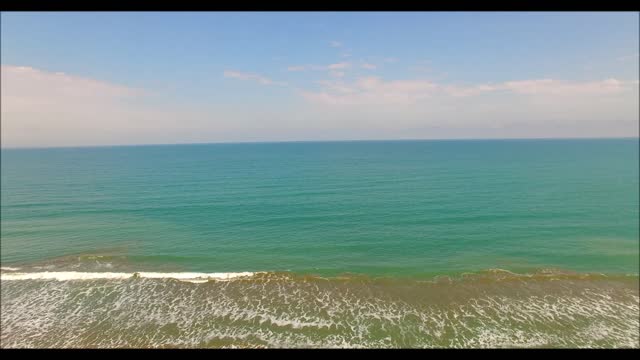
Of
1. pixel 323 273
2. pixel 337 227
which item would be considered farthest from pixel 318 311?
pixel 337 227

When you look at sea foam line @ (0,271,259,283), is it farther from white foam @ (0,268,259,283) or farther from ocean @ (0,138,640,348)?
ocean @ (0,138,640,348)

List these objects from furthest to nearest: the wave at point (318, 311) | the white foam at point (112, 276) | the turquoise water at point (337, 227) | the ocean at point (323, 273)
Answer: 1. the turquoise water at point (337, 227)
2. the white foam at point (112, 276)
3. the ocean at point (323, 273)
4. the wave at point (318, 311)

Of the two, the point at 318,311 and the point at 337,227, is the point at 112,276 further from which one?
the point at 337,227

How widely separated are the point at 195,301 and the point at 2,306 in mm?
8923

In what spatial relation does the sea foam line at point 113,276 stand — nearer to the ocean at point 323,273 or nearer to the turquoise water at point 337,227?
the ocean at point 323,273

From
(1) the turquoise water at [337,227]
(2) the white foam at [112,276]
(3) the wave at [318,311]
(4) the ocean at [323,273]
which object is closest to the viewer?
(3) the wave at [318,311]

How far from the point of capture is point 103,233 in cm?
2498

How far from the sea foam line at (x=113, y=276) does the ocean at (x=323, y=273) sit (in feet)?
0.37

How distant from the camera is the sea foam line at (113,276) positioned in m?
17.2

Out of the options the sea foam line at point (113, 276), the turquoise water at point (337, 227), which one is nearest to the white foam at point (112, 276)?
the sea foam line at point (113, 276)

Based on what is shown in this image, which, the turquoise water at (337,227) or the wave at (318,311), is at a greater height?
the turquoise water at (337,227)

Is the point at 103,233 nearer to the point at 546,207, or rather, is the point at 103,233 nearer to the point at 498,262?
the point at 498,262

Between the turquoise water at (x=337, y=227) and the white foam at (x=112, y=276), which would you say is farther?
the turquoise water at (x=337, y=227)

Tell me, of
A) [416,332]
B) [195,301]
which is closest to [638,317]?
[416,332]
